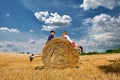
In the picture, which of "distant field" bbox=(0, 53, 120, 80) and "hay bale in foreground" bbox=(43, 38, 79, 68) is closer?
"distant field" bbox=(0, 53, 120, 80)

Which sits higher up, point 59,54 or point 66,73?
point 59,54

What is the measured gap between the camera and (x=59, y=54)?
15.0 metres

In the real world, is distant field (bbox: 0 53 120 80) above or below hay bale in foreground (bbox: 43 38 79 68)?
below

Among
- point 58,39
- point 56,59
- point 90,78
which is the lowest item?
point 90,78

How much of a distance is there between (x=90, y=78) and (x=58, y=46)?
573cm

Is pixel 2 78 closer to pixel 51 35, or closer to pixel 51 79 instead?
pixel 51 79

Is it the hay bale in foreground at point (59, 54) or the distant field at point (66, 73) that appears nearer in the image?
the distant field at point (66, 73)

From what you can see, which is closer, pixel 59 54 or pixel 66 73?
pixel 66 73

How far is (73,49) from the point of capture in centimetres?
1478

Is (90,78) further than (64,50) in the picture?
No

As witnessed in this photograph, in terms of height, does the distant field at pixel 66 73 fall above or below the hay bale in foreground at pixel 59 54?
below

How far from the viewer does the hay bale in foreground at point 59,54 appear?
47.9 ft

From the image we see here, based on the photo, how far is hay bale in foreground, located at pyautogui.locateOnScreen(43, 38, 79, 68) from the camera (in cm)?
1459

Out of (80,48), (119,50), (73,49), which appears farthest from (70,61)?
(119,50)
